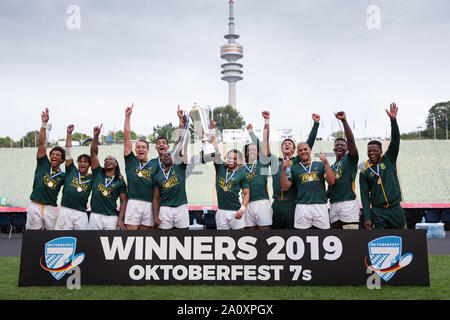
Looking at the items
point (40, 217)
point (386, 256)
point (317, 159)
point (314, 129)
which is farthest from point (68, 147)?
point (317, 159)

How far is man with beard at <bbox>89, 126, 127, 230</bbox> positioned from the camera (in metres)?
6.02

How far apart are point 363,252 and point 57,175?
4.75 metres

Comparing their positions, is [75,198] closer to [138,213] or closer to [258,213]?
[138,213]

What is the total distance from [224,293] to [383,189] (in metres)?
2.68

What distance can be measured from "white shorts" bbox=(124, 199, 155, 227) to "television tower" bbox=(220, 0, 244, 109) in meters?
107

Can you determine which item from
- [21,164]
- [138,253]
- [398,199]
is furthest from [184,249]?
[21,164]

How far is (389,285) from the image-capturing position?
203 inches

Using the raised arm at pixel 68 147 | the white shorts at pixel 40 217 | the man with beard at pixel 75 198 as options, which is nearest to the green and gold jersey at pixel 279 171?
the man with beard at pixel 75 198

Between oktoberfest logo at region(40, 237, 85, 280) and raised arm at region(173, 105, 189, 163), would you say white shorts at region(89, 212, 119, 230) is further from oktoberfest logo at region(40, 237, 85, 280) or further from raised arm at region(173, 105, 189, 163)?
raised arm at region(173, 105, 189, 163)

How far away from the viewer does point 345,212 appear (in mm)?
5777

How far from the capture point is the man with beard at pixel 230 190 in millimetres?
6082

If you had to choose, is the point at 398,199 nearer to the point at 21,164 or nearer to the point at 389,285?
the point at 389,285

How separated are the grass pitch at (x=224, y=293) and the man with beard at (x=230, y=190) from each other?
47.7 inches
